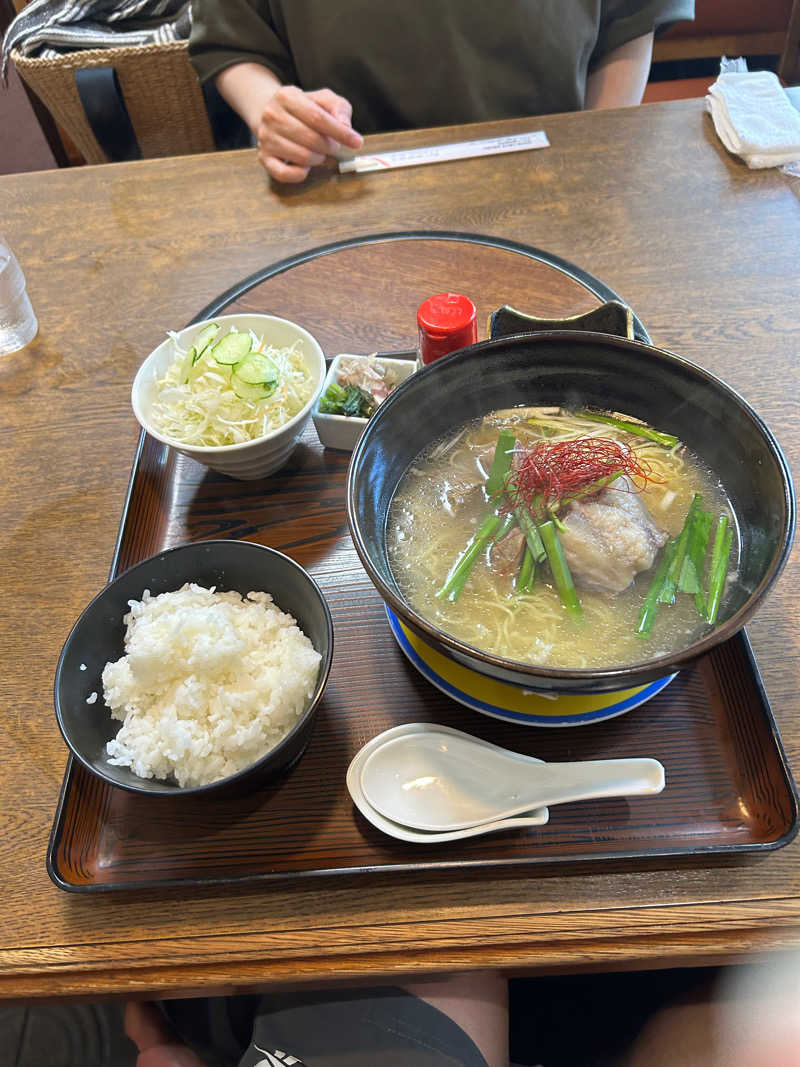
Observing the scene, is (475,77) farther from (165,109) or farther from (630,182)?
(165,109)

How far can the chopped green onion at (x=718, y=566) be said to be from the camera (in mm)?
1101

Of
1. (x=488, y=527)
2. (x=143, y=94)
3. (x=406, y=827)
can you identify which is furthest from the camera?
(x=143, y=94)

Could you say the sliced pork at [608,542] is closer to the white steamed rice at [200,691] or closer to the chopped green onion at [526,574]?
the chopped green onion at [526,574]

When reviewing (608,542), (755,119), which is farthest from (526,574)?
(755,119)

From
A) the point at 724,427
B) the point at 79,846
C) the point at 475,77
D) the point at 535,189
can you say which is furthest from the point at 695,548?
the point at 475,77

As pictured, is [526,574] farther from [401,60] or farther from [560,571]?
[401,60]

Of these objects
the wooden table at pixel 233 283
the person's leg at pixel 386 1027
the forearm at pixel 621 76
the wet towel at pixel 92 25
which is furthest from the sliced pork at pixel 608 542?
the wet towel at pixel 92 25

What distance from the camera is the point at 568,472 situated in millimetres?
1271

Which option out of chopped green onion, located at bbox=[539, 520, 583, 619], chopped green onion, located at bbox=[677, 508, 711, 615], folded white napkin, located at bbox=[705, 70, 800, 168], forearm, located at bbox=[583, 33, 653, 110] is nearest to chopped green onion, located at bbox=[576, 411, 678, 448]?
chopped green onion, located at bbox=[677, 508, 711, 615]

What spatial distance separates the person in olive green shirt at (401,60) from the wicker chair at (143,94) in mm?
769

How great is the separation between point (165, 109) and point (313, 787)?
3.15 m

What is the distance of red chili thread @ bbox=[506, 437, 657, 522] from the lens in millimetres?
1246

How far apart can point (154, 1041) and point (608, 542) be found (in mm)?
1249

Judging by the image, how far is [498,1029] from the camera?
125 cm
